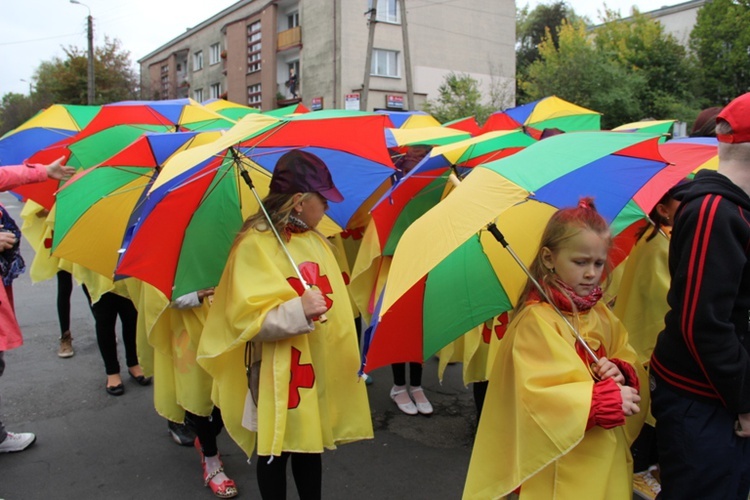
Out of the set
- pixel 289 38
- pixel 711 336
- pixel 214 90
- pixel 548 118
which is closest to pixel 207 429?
pixel 711 336

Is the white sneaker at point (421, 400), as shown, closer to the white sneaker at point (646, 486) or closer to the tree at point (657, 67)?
the white sneaker at point (646, 486)

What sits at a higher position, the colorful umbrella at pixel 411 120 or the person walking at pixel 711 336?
the colorful umbrella at pixel 411 120

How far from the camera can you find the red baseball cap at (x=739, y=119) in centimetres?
187

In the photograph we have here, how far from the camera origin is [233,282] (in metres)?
2.56

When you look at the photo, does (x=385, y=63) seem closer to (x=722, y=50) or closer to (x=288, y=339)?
(x=722, y=50)

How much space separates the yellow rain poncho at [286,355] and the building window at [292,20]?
29.8 meters

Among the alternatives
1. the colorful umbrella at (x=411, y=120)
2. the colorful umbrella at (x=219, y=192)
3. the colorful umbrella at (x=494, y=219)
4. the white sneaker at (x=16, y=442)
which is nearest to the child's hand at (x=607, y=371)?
the colorful umbrella at (x=494, y=219)

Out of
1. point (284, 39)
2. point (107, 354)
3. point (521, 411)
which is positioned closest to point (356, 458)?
point (521, 411)

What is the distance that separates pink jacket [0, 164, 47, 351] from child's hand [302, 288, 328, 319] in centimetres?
203

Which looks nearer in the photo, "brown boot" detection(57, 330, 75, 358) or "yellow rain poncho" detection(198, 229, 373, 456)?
"yellow rain poncho" detection(198, 229, 373, 456)

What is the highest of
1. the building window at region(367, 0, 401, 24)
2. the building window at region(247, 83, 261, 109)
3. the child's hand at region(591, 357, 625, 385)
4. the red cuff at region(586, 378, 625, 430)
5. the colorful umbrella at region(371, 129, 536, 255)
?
the building window at region(367, 0, 401, 24)

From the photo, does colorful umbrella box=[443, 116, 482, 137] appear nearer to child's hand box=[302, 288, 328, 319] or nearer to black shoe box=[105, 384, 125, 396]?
black shoe box=[105, 384, 125, 396]

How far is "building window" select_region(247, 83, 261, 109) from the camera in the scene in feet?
104

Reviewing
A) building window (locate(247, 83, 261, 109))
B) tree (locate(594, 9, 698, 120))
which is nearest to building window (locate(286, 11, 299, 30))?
building window (locate(247, 83, 261, 109))
